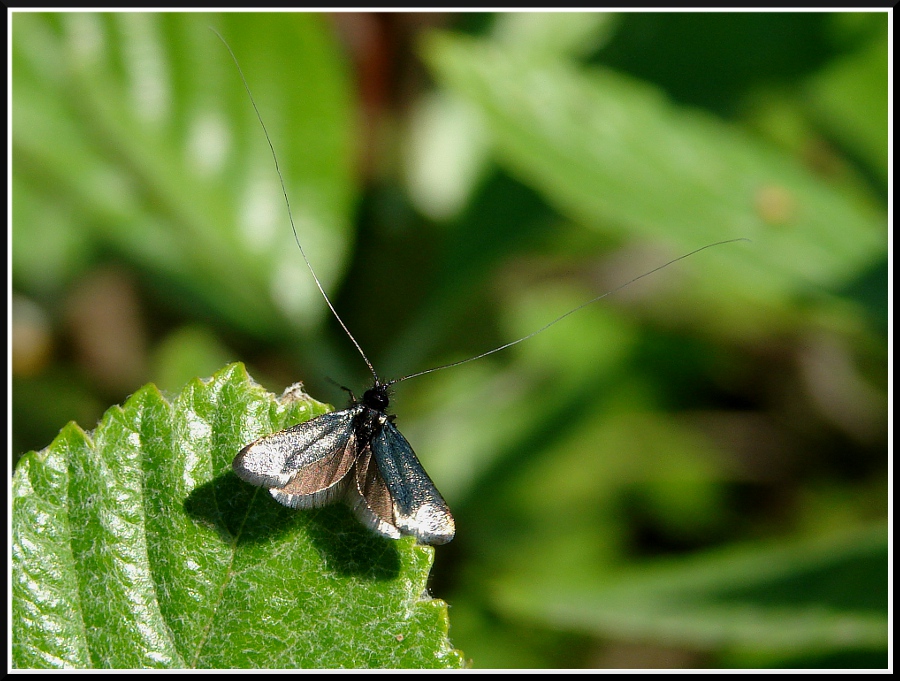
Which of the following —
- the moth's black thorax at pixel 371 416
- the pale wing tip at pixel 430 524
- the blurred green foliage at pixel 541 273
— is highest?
the blurred green foliage at pixel 541 273

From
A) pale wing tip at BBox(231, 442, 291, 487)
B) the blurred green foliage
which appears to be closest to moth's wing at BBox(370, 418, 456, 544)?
pale wing tip at BBox(231, 442, 291, 487)

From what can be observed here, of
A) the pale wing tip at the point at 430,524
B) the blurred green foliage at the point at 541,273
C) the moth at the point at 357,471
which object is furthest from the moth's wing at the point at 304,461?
the blurred green foliage at the point at 541,273

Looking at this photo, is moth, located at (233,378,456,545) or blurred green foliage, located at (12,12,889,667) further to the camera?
blurred green foliage, located at (12,12,889,667)

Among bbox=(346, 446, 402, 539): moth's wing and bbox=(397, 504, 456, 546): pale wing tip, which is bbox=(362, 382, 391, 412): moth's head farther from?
bbox=(397, 504, 456, 546): pale wing tip

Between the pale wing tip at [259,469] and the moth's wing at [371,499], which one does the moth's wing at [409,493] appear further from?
the pale wing tip at [259,469]

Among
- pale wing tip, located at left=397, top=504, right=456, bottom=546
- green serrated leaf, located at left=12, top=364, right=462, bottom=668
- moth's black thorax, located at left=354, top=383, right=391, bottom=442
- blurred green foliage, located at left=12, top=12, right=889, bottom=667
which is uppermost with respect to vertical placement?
blurred green foliage, located at left=12, top=12, right=889, bottom=667

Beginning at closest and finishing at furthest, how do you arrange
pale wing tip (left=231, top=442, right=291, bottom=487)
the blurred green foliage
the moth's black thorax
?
pale wing tip (left=231, top=442, right=291, bottom=487)
the moth's black thorax
the blurred green foliage

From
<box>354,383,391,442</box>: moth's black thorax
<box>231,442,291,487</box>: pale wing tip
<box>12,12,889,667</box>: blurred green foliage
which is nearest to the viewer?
<box>231,442,291,487</box>: pale wing tip
